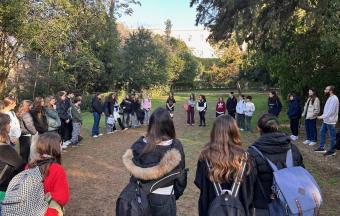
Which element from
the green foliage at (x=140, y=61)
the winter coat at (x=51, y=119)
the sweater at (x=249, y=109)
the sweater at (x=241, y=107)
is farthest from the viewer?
the green foliage at (x=140, y=61)

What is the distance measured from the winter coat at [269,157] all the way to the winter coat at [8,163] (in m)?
2.49

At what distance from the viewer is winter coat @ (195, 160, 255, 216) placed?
12.0 feet

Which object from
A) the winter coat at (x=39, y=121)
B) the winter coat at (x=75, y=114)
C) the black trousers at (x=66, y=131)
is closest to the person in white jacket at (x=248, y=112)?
the winter coat at (x=75, y=114)

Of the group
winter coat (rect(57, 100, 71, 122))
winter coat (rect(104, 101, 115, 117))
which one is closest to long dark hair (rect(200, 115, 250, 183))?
winter coat (rect(57, 100, 71, 122))

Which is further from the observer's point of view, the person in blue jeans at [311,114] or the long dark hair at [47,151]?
the person in blue jeans at [311,114]

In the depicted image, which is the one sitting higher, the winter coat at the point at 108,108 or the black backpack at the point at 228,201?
the black backpack at the point at 228,201

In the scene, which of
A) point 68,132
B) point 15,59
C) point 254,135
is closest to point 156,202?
point 68,132

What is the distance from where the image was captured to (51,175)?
3818mm

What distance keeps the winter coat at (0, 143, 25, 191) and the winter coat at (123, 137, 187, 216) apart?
132 centimetres

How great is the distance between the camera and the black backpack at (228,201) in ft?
11.5

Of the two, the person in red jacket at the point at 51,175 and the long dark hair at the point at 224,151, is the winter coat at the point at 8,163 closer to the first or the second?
the person in red jacket at the point at 51,175

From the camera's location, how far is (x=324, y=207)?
273 inches

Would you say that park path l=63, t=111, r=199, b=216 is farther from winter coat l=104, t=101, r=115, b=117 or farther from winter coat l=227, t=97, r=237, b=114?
winter coat l=227, t=97, r=237, b=114

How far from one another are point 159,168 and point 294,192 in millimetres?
1291
